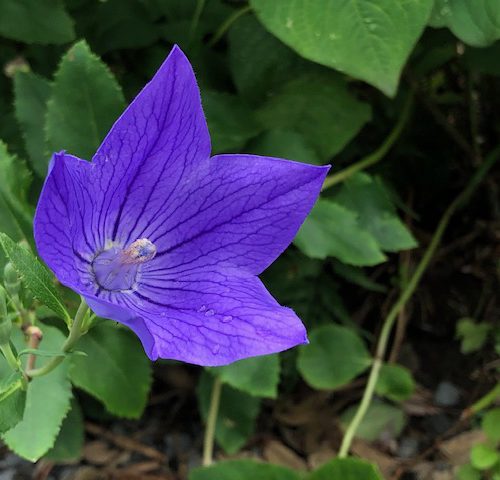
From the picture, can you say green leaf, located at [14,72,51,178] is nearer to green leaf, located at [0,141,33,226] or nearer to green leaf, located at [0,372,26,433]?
green leaf, located at [0,141,33,226]

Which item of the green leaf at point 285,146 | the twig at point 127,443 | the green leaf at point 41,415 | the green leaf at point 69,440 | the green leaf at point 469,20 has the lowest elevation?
the twig at point 127,443

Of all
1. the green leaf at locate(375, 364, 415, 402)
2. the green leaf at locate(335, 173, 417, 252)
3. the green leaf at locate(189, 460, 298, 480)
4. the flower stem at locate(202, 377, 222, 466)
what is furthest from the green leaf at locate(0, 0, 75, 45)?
the green leaf at locate(375, 364, 415, 402)

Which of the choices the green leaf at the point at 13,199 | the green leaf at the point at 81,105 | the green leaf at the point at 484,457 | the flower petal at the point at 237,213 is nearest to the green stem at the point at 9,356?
the flower petal at the point at 237,213

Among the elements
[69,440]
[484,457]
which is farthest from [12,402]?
[484,457]

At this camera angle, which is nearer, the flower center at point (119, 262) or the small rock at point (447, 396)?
the flower center at point (119, 262)

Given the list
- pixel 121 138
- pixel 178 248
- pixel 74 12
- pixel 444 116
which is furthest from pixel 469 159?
pixel 121 138

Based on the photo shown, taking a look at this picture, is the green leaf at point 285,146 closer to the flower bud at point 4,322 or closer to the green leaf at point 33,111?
the green leaf at point 33,111

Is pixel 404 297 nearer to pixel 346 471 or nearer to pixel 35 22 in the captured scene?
pixel 346 471
